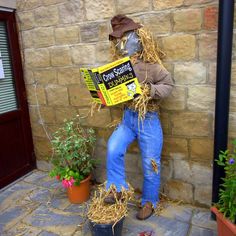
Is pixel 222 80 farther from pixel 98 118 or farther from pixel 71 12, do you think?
pixel 71 12

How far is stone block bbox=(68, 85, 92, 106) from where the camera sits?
3064 millimetres

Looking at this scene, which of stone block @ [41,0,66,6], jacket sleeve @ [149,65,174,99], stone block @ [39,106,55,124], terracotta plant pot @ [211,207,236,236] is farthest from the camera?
stone block @ [39,106,55,124]

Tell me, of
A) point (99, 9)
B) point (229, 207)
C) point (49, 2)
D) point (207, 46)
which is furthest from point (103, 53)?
point (229, 207)

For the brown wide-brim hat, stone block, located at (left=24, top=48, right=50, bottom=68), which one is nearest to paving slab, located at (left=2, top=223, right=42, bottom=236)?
stone block, located at (left=24, top=48, right=50, bottom=68)

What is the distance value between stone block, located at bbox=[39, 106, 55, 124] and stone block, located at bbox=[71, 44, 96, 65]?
2.37 ft

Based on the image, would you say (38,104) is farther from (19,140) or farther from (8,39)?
(8,39)

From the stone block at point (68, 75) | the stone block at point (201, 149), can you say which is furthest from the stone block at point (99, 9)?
the stone block at point (201, 149)

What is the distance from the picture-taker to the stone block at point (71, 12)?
285 cm

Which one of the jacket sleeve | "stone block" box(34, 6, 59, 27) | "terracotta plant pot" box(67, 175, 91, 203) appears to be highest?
"stone block" box(34, 6, 59, 27)

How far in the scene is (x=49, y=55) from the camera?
10.5 feet

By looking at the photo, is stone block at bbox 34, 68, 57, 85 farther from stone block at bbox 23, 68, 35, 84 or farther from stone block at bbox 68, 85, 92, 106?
stone block at bbox 68, 85, 92, 106

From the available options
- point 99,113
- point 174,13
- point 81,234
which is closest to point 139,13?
point 174,13

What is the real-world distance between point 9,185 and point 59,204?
841 mm

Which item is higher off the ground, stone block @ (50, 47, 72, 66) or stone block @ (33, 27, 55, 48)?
stone block @ (33, 27, 55, 48)
